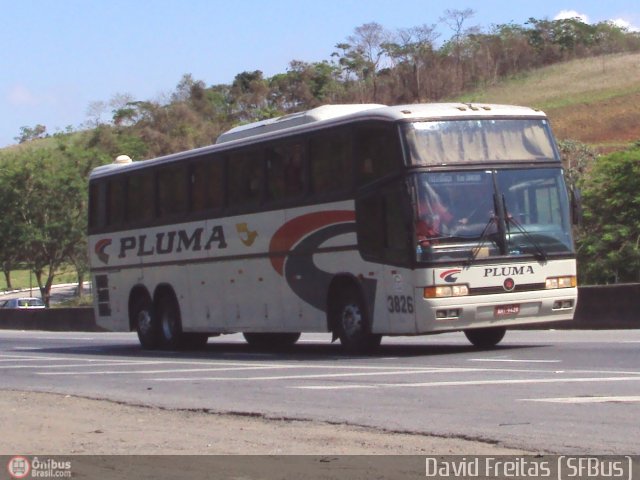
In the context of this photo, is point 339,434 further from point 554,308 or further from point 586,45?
point 586,45

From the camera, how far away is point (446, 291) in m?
17.2

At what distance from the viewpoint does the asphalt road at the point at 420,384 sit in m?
10.4

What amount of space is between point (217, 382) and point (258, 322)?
215 inches

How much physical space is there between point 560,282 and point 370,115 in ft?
12.4

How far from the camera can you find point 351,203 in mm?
18484

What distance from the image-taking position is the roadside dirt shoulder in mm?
9594

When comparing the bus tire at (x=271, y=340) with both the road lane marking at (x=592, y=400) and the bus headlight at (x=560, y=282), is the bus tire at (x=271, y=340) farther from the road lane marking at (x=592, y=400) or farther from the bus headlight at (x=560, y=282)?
the road lane marking at (x=592, y=400)

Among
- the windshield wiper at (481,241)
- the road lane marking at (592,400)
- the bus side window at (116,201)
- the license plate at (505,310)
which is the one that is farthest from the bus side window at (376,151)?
the bus side window at (116,201)

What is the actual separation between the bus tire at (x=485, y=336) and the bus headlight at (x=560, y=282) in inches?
66.9

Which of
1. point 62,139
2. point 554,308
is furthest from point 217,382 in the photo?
point 62,139

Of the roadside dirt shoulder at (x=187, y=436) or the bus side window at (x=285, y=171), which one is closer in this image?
the roadside dirt shoulder at (x=187, y=436)

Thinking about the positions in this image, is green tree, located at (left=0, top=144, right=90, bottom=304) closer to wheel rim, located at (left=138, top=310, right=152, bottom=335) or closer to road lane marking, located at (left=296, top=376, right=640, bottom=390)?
wheel rim, located at (left=138, top=310, right=152, bottom=335)

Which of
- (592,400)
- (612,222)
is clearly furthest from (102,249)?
Answer: (612,222)

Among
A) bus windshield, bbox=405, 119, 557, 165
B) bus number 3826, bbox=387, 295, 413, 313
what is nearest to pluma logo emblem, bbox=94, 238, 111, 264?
bus number 3826, bbox=387, 295, 413, 313
